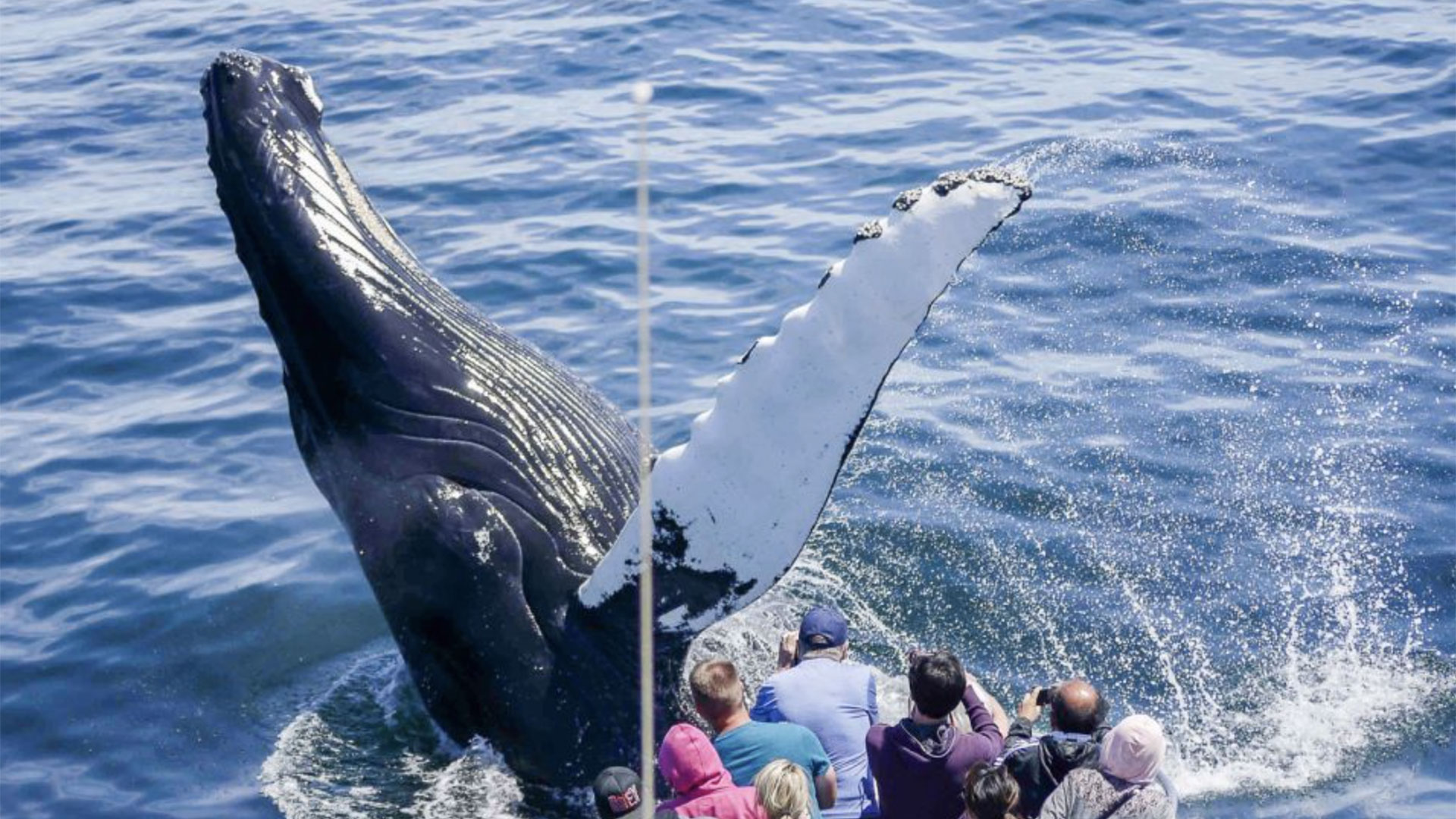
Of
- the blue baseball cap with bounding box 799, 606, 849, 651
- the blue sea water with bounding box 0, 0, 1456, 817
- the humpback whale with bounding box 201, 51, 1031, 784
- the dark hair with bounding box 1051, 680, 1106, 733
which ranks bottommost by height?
the blue sea water with bounding box 0, 0, 1456, 817

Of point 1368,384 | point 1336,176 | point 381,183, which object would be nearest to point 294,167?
point 1368,384

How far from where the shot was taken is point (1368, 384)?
16.8 m

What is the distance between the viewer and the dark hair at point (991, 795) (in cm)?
862

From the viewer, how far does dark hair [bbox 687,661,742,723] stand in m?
9.32

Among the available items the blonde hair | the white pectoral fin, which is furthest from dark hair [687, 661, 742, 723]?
the blonde hair

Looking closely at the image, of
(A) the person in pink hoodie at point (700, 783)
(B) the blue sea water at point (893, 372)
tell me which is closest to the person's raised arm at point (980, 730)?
(A) the person in pink hoodie at point (700, 783)

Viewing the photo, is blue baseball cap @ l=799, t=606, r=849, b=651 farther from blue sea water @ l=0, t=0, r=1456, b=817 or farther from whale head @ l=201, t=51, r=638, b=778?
blue sea water @ l=0, t=0, r=1456, b=817

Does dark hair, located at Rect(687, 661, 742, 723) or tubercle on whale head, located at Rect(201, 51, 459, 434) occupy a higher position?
tubercle on whale head, located at Rect(201, 51, 459, 434)

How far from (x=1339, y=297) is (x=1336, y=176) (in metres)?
3.61

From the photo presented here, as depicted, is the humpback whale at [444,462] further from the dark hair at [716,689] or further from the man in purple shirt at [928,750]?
the man in purple shirt at [928,750]

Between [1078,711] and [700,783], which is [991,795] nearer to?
[1078,711]

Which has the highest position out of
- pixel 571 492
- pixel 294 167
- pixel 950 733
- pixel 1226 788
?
pixel 294 167

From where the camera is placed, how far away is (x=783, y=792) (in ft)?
28.1

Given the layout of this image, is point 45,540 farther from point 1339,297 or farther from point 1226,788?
point 1339,297
